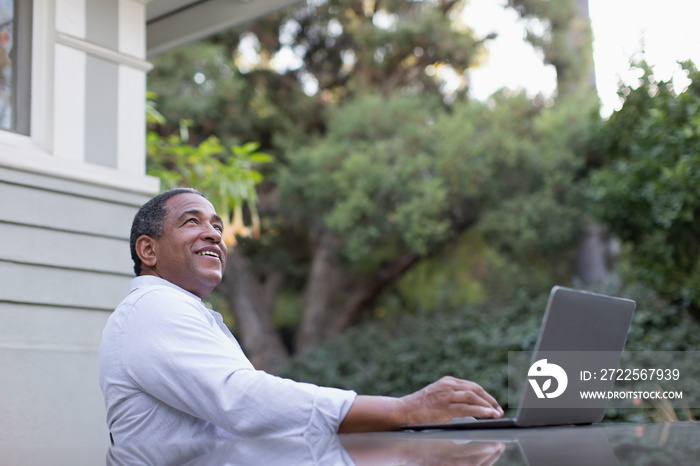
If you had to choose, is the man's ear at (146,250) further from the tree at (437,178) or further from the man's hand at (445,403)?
the tree at (437,178)

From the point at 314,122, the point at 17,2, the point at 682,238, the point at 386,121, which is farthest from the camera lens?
the point at 314,122

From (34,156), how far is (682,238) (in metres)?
5.88

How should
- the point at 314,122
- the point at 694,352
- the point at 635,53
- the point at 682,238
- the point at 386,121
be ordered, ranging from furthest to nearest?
1. the point at 314,122
2. the point at 386,121
3. the point at 635,53
4. the point at 682,238
5. the point at 694,352

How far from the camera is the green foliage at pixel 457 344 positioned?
6762mm

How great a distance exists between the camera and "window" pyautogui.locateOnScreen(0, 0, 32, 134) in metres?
3.31

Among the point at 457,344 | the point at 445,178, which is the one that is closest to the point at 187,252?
the point at 457,344

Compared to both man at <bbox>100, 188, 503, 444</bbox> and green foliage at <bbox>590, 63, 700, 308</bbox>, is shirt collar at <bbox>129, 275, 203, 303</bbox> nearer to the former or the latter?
man at <bbox>100, 188, 503, 444</bbox>

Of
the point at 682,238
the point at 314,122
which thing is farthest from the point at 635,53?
the point at 314,122

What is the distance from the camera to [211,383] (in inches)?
58.7

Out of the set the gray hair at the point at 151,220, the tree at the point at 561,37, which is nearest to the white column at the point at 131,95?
the gray hair at the point at 151,220

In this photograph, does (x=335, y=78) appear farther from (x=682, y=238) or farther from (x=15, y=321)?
(x=15, y=321)

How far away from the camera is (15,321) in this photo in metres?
3.11

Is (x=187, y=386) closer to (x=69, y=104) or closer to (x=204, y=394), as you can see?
(x=204, y=394)

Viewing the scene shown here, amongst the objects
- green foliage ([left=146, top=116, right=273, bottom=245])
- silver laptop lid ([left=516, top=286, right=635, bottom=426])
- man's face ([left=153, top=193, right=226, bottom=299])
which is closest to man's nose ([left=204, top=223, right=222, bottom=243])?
man's face ([left=153, top=193, right=226, bottom=299])
